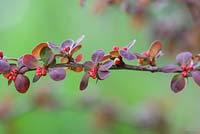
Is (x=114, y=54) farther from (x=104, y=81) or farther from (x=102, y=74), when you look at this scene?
(x=104, y=81)

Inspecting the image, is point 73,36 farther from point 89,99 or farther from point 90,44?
point 89,99

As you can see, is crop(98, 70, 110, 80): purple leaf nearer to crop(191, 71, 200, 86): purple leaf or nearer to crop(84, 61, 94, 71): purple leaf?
crop(84, 61, 94, 71): purple leaf

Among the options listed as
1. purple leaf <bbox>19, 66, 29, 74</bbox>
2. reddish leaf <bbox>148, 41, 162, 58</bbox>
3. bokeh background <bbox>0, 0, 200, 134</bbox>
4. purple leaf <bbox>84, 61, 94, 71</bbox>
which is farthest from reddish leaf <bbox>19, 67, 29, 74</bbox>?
bokeh background <bbox>0, 0, 200, 134</bbox>

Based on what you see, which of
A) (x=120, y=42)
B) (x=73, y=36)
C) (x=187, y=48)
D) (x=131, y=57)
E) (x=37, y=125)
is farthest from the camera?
(x=73, y=36)

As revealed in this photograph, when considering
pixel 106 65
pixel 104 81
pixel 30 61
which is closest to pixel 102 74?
pixel 106 65

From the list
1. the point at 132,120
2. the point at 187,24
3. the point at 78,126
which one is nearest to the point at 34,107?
the point at 132,120

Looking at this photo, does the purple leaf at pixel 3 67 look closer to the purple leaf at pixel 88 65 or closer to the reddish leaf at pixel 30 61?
the reddish leaf at pixel 30 61
